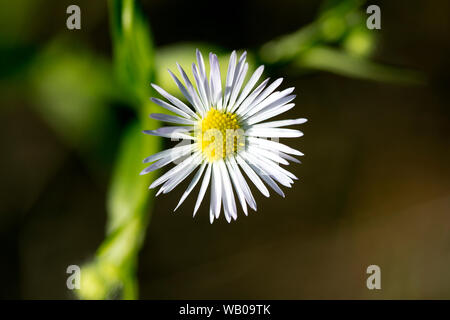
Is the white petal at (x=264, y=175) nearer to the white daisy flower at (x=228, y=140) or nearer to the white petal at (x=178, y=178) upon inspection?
the white daisy flower at (x=228, y=140)

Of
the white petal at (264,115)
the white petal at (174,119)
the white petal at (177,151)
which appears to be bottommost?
the white petal at (177,151)

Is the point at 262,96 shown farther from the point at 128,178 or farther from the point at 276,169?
the point at 128,178

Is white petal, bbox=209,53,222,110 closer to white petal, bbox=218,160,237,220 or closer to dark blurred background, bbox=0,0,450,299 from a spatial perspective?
white petal, bbox=218,160,237,220

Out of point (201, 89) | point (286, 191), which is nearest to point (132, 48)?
point (201, 89)

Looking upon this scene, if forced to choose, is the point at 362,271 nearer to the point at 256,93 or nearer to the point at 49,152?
the point at 256,93

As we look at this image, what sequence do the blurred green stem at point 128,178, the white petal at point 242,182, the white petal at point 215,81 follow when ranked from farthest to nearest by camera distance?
the blurred green stem at point 128,178 < the white petal at point 242,182 < the white petal at point 215,81

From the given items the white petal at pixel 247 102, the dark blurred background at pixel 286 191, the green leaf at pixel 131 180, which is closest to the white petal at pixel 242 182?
the white petal at pixel 247 102

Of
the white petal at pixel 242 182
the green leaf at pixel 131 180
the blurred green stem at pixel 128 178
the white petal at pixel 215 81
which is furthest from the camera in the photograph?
the green leaf at pixel 131 180
